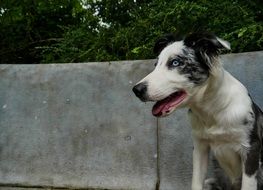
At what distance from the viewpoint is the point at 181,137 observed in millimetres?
5031

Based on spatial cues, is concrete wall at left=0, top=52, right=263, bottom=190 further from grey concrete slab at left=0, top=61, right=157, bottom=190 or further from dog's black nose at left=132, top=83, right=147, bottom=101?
dog's black nose at left=132, top=83, right=147, bottom=101

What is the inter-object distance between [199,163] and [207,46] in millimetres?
1002

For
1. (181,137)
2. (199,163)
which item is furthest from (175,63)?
(181,137)

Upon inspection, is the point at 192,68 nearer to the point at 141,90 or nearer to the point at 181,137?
the point at 141,90

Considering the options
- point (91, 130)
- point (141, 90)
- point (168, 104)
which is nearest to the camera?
point (141, 90)

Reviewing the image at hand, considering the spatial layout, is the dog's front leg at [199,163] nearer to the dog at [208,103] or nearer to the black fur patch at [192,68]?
the dog at [208,103]

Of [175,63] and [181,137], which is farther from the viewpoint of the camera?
[181,137]

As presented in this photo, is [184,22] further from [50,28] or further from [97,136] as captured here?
[50,28]

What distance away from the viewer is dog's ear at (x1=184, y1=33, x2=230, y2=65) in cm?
382

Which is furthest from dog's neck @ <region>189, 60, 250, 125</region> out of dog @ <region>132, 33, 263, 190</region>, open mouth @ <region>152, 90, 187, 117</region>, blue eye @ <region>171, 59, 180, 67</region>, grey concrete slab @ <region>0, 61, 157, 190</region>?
grey concrete slab @ <region>0, 61, 157, 190</region>

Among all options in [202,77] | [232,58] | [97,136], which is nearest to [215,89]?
[202,77]

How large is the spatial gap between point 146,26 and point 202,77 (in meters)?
2.39

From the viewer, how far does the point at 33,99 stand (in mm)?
5438

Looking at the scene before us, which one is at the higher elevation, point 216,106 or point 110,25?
point 216,106
